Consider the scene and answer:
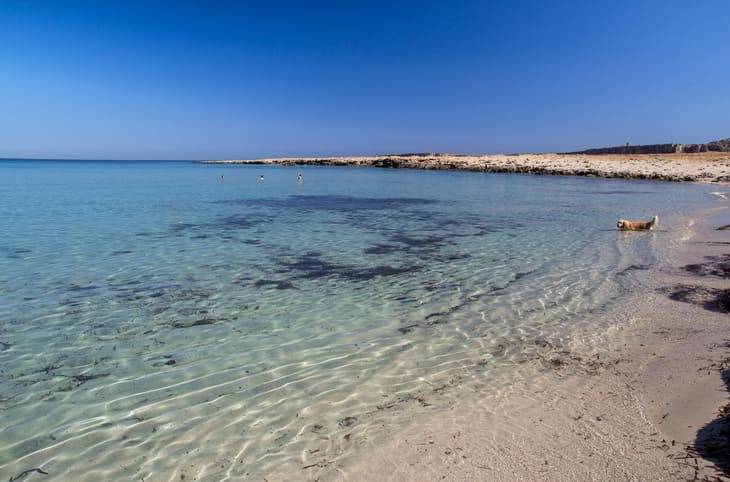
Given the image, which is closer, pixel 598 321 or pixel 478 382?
pixel 478 382

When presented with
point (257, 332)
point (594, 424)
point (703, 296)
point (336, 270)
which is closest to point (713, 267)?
point (703, 296)

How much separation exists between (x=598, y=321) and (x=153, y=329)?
21.2 ft

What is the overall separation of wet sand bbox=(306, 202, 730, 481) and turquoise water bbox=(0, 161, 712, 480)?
0.35 m

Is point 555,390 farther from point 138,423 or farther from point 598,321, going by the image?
point 138,423

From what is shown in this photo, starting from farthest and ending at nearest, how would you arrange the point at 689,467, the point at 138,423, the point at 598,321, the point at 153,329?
the point at 598,321 < the point at 153,329 < the point at 138,423 < the point at 689,467

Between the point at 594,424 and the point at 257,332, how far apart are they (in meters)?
4.15

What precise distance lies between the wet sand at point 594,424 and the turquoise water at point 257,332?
35 centimetres

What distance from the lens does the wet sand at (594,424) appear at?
335cm

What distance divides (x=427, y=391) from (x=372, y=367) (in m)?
0.79

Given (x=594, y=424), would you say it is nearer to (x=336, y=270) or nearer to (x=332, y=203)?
(x=336, y=270)

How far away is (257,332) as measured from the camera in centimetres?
607

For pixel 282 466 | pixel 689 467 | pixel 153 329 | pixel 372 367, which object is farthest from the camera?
pixel 153 329

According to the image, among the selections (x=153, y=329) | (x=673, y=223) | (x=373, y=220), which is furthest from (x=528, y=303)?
(x=673, y=223)

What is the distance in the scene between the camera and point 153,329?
20.1 ft
